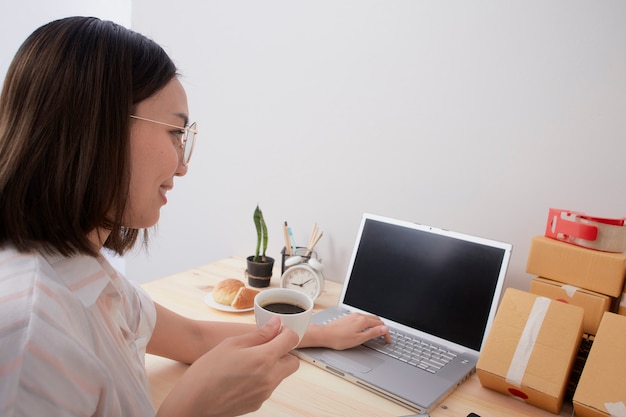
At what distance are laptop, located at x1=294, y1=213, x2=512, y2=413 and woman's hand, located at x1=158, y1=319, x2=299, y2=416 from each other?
10.5 inches

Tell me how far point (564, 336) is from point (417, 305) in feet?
1.13

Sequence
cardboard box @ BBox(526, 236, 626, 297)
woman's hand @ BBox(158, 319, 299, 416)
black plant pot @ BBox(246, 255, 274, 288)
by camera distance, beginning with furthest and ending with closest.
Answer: black plant pot @ BBox(246, 255, 274, 288), cardboard box @ BBox(526, 236, 626, 297), woman's hand @ BBox(158, 319, 299, 416)

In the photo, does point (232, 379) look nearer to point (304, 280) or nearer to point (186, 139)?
point (186, 139)

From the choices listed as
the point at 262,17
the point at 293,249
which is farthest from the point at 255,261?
the point at 262,17

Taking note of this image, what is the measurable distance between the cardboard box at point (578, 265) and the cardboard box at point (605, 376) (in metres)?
0.10

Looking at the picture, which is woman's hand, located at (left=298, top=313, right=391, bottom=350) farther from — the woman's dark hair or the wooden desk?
the woman's dark hair

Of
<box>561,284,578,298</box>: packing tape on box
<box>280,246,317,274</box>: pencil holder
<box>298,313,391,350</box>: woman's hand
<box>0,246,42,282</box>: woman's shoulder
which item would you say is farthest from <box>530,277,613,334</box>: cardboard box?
<box>0,246,42,282</box>: woman's shoulder

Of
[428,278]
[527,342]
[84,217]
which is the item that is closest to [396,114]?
[428,278]

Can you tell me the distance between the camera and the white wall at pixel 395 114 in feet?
3.59

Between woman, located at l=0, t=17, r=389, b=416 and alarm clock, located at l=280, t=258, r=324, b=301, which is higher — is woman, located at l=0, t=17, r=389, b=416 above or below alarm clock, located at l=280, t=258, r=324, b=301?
above

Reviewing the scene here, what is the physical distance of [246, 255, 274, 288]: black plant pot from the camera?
1366 millimetres

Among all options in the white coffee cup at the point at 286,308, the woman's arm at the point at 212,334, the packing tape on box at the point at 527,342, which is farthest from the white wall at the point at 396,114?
the white coffee cup at the point at 286,308

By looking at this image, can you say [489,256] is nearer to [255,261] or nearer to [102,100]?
[255,261]

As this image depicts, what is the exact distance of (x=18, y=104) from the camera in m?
0.63
